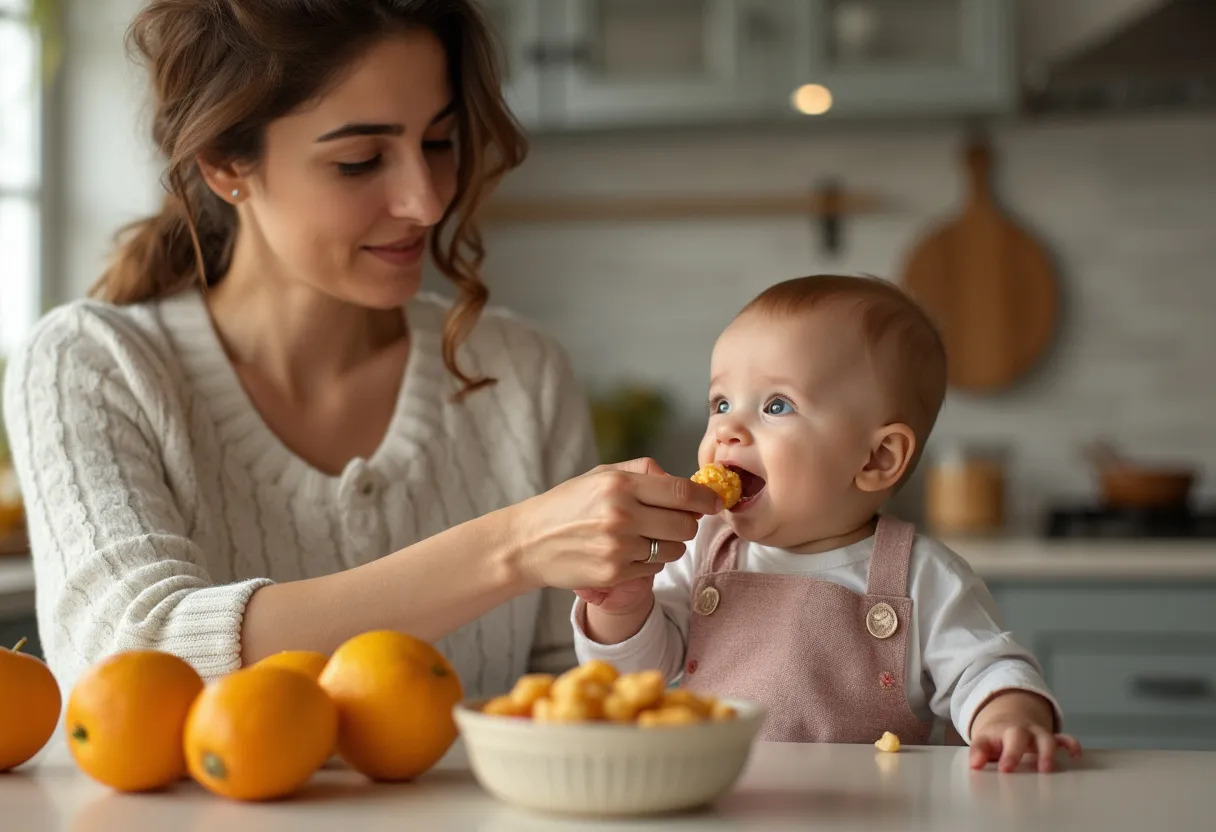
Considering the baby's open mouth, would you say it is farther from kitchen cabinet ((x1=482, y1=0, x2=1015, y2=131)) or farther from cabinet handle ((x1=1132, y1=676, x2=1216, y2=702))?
kitchen cabinet ((x1=482, y1=0, x2=1015, y2=131))

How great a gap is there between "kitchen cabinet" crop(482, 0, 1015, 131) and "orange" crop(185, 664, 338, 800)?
2576 mm

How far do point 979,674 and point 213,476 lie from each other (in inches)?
37.7

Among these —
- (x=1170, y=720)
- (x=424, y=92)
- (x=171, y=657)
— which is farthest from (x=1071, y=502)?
(x=171, y=657)

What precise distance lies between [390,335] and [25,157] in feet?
5.35

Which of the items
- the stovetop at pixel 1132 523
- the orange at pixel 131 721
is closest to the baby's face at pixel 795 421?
the orange at pixel 131 721

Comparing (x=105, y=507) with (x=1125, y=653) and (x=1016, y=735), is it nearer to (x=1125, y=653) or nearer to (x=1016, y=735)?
(x=1016, y=735)

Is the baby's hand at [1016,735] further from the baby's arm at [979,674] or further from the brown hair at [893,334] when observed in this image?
the brown hair at [893,334]

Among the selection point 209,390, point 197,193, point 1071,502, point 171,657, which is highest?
point 197,193

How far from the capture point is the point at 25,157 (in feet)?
10.6

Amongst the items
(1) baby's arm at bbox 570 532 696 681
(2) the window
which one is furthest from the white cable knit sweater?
(2) the window

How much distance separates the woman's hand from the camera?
4.00 feet

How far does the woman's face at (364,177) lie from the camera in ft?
5.56

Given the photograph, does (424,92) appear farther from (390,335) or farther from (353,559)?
(353,559)

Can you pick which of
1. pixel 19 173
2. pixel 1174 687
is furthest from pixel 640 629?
pixel 19 173
